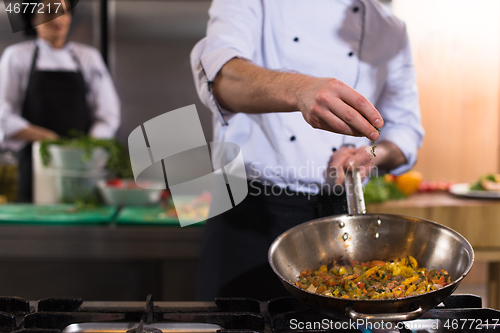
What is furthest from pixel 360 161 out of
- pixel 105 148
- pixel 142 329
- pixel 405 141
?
pixel 105 148

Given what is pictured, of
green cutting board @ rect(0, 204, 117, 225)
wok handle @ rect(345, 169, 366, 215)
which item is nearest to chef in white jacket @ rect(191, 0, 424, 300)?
wok handle @ rect(345, 169, 366, 215)

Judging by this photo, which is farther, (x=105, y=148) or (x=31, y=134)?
(x=31, y=134)

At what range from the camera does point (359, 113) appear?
Result: 625mm

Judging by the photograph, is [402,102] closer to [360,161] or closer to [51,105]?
[360,161]

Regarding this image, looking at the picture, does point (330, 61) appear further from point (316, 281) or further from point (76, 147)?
point (76, 147)

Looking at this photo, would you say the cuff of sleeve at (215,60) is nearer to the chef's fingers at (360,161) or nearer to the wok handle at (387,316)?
the chef's fingers at (360,161)

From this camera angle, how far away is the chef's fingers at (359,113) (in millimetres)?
618

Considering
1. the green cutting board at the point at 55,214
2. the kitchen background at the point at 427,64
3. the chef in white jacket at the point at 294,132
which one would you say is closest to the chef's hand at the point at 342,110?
the chef in white jacket at the point at 294,132

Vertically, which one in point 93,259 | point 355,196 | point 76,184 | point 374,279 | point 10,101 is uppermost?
point 10,101

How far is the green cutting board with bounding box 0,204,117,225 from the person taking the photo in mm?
1729

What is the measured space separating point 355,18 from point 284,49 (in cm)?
20

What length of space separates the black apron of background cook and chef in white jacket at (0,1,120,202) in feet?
5.31

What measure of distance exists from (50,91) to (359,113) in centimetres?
231

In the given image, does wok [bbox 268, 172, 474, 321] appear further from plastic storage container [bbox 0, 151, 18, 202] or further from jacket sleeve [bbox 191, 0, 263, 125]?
plastic storage container [bbox 0, 151, 18, 202]
